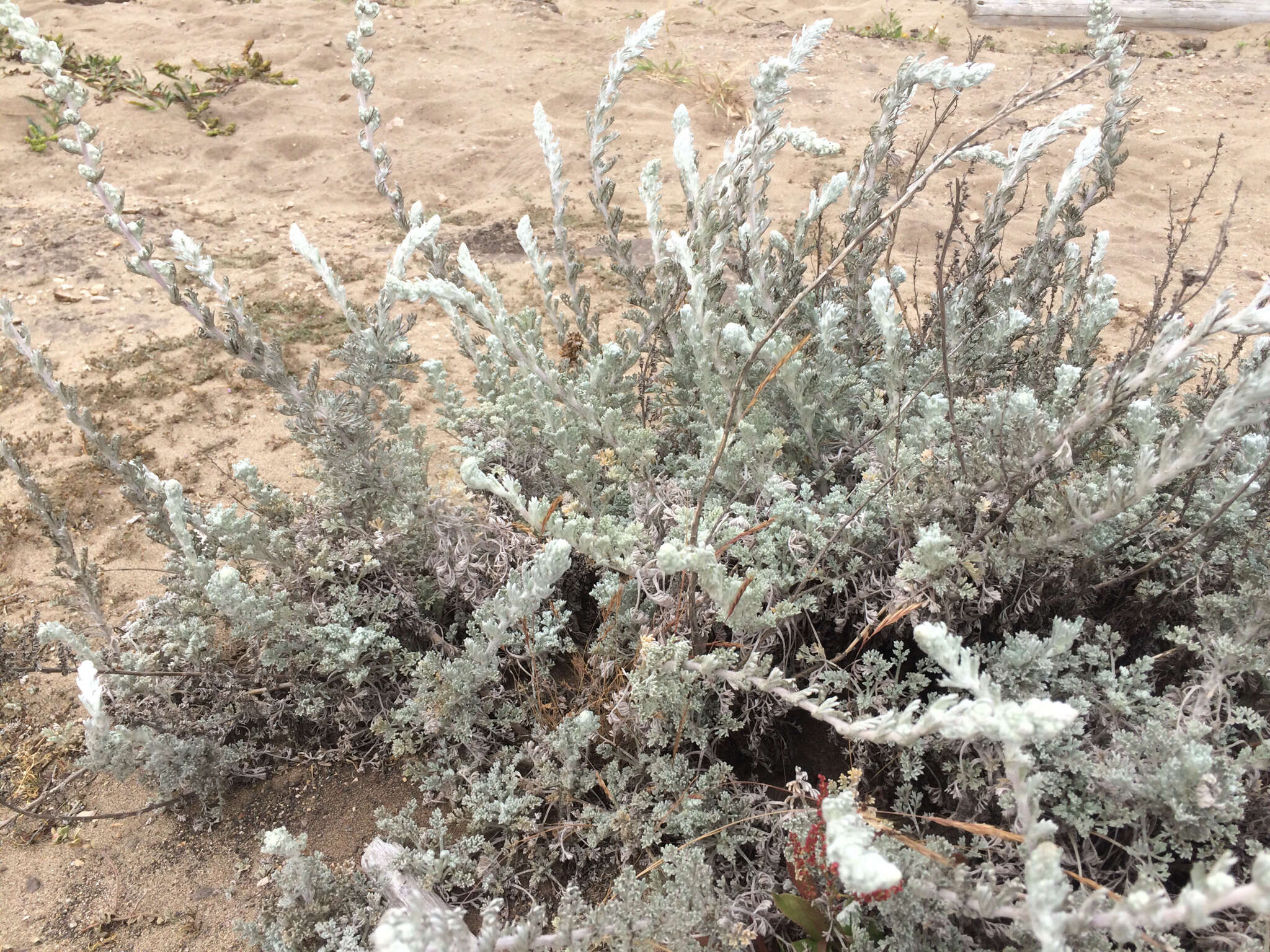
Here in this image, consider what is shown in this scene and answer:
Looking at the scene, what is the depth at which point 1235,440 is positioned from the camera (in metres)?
2.16

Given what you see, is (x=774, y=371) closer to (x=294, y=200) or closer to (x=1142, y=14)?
(x=294, y=200)

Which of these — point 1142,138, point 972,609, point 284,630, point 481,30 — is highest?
point 481,30

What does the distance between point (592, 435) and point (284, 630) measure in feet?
3.26

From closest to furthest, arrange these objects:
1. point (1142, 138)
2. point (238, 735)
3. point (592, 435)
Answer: point (238, 735), point (592, 435), point (1142, 138)

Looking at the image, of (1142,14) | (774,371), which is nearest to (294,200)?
(774,371)

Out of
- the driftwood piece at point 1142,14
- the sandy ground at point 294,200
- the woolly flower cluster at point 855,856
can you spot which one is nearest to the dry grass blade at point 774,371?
Answer: the woolly flower cluster at point 855,856

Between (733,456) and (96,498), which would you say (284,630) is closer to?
(733,456)

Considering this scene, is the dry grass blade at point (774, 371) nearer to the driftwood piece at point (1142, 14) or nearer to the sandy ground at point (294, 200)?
the sandy ground at point (294, 200)

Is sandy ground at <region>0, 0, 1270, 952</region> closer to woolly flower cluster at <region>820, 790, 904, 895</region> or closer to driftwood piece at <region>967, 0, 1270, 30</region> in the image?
driftwood piece at <region>967, 0, 1270, 30</region>

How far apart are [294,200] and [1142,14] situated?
24.6 feet

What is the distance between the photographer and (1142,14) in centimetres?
745

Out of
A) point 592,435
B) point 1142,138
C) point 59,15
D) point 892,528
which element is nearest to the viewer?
point 892,528

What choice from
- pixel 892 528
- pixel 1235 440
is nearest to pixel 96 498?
pixel 892 528

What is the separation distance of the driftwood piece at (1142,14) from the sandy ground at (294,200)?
0.16m
